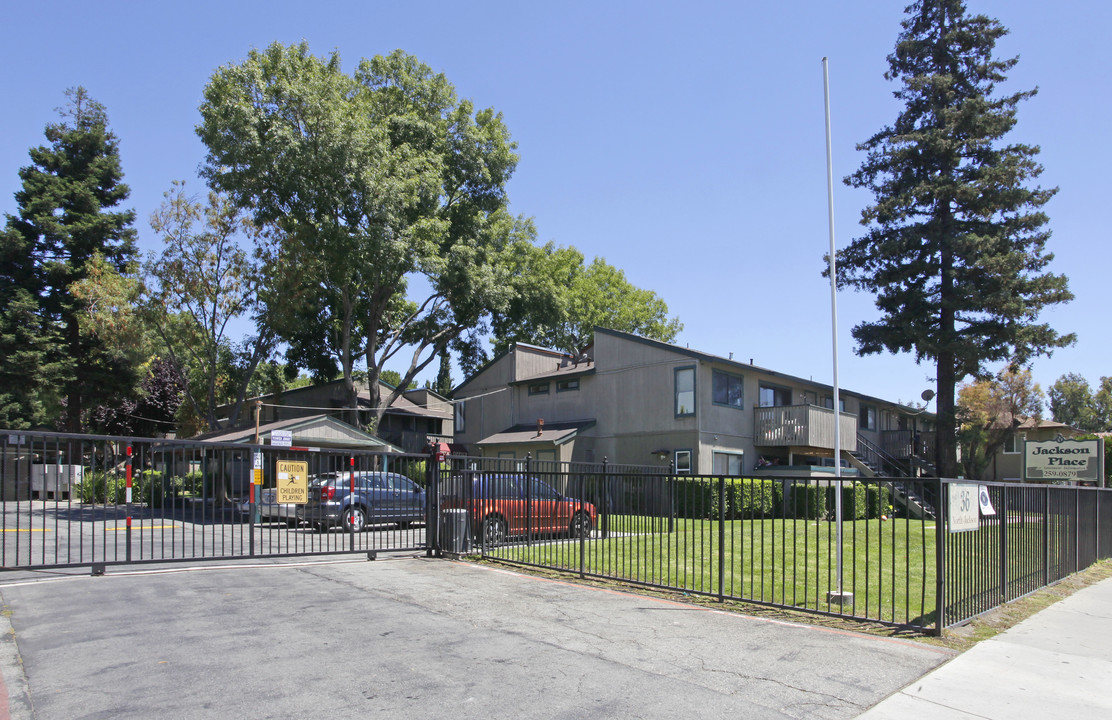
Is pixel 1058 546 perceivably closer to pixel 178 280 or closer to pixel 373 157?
pixel 373 157

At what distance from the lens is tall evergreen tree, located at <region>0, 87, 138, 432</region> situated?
119ft

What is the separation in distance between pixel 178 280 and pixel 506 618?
27881 mm

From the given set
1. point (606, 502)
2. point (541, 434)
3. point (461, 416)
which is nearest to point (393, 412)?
point (461, 416)

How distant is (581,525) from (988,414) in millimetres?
35522

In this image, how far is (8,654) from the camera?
252 inches

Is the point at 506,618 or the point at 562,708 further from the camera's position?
the point at 506,618

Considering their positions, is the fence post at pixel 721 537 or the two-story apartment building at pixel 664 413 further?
the two-story apartment building at pixel 664 413

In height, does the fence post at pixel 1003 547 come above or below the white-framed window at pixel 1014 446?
above

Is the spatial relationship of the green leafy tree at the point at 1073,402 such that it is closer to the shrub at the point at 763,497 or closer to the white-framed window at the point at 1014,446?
the white-framed window at the point at 1014,446

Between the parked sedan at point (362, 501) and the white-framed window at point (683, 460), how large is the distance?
14.7m

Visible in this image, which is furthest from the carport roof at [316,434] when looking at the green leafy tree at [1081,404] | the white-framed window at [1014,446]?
the green leafy tree at [1081,404]

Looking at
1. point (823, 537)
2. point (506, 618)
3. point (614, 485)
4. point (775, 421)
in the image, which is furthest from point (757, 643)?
point (775, 421)

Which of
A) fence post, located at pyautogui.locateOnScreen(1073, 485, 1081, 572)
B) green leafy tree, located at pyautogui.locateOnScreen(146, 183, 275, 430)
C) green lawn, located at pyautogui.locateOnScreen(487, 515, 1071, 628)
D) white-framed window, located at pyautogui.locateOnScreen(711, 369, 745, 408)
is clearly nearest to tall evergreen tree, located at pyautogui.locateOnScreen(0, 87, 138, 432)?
green leafy tree, located at pyautogui.locateOnScreen(146, 183, 275, 430)

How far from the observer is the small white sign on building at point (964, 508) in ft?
25.0
